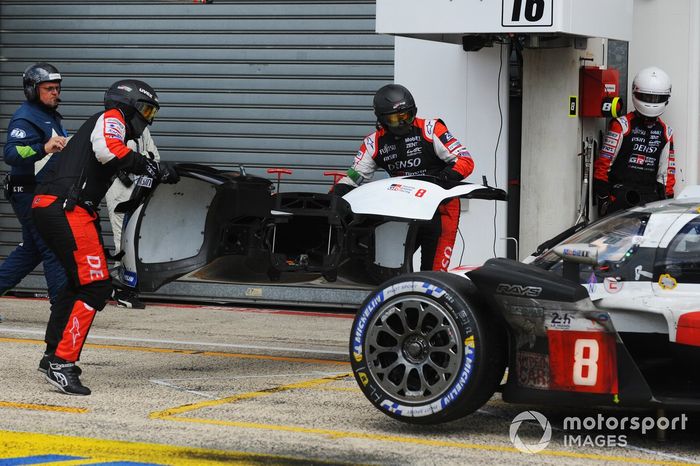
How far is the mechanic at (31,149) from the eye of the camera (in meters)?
9.98

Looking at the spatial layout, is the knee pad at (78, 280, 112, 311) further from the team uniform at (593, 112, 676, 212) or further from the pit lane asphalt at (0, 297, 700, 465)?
the team uniform at (593, 112, 676, 212)

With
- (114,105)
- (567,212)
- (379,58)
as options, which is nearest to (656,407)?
(114,105)

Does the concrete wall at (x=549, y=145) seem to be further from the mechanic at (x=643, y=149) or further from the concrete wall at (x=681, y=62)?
the concrete wall at (x=681, y=62)

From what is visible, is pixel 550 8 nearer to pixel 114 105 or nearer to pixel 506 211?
pixel 506 211

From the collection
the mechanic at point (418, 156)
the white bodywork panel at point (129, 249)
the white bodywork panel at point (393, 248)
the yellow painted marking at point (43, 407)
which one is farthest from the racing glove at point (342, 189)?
the yellow painted marking at point (43, 407)

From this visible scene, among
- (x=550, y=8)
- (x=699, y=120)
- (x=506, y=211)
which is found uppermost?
(x=550, y=8)

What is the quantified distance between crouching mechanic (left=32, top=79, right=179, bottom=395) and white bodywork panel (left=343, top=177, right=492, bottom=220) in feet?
4.72

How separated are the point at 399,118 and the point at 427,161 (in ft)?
1.36

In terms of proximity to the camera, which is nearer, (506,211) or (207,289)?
(506,211)

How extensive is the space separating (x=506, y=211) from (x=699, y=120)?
2.03 metres

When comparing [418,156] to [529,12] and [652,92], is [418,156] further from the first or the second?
[652,92]

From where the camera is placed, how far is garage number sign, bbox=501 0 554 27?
1028cm

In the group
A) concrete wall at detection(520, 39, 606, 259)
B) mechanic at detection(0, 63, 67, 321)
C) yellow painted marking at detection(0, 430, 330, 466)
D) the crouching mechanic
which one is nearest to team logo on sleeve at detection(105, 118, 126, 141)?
the crouching mechanic

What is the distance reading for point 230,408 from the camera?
279 inches
